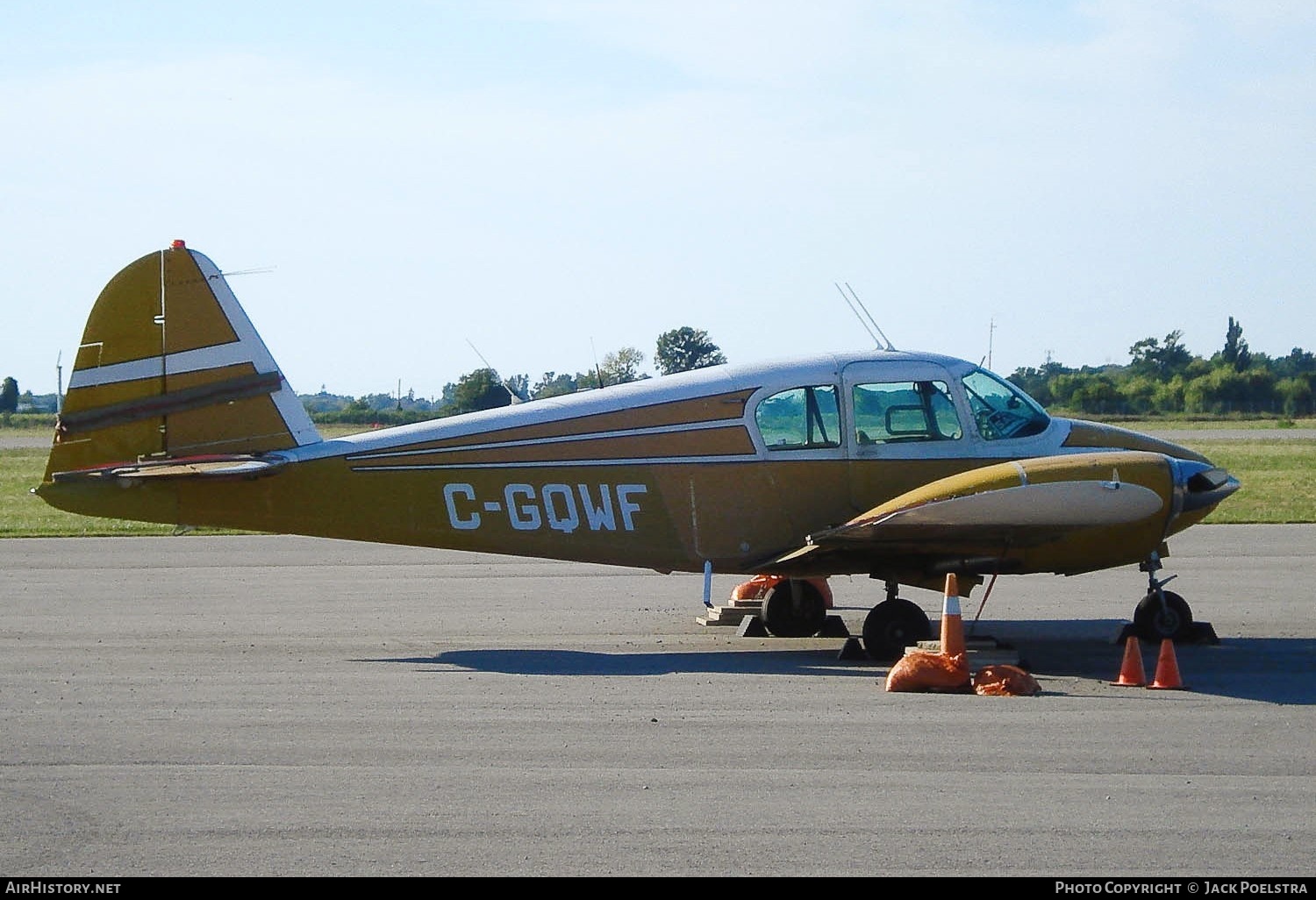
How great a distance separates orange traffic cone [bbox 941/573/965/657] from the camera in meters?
10.1

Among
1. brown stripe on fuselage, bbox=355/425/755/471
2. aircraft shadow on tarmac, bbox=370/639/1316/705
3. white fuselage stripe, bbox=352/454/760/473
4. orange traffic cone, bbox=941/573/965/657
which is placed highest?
brown stripe on fuselage, bbox=355/425/755/471

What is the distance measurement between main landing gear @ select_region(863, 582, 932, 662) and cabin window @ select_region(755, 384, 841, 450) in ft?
5.30

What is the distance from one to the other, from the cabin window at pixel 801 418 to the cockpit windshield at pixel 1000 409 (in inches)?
50.1

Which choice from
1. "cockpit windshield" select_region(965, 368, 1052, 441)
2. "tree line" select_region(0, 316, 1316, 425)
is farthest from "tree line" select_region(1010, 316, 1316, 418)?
"cockpit windshield" select_region(965, 368, 1052, 441)

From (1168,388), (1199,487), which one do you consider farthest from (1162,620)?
(1168,388)

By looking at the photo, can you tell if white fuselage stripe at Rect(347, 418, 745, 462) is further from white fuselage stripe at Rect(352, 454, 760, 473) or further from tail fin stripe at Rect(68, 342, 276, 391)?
tail fin stripe at Rect(68, 342, 276, 391)

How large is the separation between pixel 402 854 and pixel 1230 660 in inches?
301

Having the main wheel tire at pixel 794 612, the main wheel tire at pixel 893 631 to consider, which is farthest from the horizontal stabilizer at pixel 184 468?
the main wheel tire at pixel 893 631

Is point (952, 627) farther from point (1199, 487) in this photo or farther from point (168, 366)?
point (168, 366)

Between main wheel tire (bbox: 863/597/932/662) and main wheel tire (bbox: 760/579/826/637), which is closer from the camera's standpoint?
main wheel tire (bbox: 863/597/932/662)

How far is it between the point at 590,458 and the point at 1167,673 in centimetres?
498

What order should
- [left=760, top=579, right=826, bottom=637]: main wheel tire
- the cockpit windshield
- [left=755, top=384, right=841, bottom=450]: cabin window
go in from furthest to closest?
[left=760, top=579, right=826, bottom=637]: main wheel tire → the cockpit windshield → [left=755, top=384, right=841, bottom=450]: cabin window
